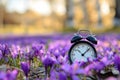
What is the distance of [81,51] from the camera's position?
365 centimetres

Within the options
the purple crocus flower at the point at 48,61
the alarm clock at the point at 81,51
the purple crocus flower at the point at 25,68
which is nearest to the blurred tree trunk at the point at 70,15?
the alarm clock at the point at 81,51

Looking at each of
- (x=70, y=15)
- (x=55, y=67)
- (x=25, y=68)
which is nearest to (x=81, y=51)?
(x=55, y=67)

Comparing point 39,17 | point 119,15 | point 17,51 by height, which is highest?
point 17,51

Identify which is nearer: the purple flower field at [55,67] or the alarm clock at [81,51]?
the purple flower field at [55,67]

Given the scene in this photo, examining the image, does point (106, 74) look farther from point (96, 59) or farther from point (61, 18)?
point (61, 18)

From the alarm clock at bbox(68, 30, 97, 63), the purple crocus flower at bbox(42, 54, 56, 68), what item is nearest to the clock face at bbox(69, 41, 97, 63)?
the alarm clock at bbox(68, 30, 97, 63)

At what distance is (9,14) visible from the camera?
255 feet

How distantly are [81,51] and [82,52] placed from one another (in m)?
0.02

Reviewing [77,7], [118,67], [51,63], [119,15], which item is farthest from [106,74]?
[77,7]

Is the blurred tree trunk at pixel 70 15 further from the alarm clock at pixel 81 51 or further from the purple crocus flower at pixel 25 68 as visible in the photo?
the purple crocus flower at pixel 25 68

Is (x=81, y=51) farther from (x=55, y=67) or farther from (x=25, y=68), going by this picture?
(x=25, y=68)

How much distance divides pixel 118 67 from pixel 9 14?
246 ft

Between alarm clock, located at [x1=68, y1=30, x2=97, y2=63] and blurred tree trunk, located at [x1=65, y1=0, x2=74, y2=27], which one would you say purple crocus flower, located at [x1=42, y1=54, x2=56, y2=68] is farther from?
blurred tree trunk, located at [x1=65, y1=0, x2=74, y2=27]

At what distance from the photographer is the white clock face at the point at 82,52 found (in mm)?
3648
